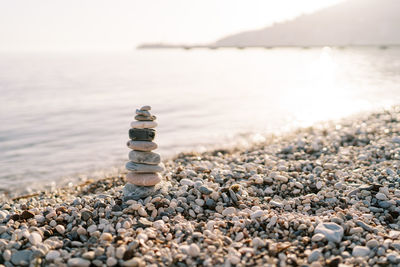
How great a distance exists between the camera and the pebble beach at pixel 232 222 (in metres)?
4.70

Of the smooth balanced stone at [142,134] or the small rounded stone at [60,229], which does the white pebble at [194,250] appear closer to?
the small rounded stone at [60,229]

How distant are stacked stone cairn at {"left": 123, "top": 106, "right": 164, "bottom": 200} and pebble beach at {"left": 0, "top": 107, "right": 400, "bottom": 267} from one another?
24cm

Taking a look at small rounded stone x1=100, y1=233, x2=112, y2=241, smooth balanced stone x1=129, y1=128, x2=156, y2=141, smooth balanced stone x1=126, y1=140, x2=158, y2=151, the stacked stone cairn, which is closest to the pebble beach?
small rounded stone x1=100, y1=233, x2=112, y2=241

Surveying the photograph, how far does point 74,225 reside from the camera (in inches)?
226

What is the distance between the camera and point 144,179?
6707 millimetres

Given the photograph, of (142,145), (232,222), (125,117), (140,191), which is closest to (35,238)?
(140,191)

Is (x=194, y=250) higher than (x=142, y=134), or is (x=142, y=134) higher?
(x=142, y=134)

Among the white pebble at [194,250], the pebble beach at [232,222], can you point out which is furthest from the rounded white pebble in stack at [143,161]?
the white pebble at [194,250]

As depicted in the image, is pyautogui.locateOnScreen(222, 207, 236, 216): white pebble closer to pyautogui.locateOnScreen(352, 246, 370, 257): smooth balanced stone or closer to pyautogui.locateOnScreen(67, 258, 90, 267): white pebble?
pyautogui.locateOnScreen(352, 246, 370, 257): smooth balanced stone

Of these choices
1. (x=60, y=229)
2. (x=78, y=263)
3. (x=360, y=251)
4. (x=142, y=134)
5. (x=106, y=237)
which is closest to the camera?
(x=78, y=263)

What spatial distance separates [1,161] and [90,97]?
1784 cm

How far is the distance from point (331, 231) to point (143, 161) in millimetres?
3352

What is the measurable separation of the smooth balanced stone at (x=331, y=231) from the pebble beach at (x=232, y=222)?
14 millimetres

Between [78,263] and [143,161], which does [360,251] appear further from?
[143,161]
